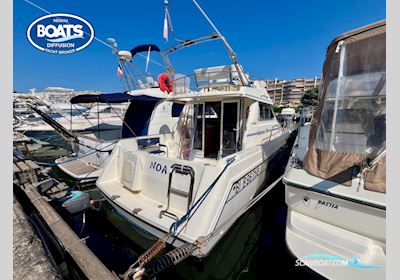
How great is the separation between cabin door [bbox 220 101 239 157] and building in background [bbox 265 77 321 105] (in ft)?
184

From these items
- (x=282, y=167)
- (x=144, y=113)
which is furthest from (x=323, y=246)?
(x=144, y=113)

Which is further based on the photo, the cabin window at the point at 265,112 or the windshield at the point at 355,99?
the cabin window at the point at 265,112

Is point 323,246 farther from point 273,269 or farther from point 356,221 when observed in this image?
point 273,269

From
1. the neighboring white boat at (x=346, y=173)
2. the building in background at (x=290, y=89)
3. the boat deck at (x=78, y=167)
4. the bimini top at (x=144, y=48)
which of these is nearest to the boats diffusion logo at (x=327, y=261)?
the neighboring white boat at (x=346, y=173)

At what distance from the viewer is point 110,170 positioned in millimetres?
4047

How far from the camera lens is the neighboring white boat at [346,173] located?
206cm

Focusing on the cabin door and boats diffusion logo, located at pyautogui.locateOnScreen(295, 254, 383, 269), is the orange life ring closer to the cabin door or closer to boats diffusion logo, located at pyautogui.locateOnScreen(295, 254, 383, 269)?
the cabin door

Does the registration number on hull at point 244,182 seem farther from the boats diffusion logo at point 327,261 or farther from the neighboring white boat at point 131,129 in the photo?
the neighboring white boat at point 131,129

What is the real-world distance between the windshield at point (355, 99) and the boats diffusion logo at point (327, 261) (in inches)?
50.4

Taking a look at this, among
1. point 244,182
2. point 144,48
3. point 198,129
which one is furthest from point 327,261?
point 144,48

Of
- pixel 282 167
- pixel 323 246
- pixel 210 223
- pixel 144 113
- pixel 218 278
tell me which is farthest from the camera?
pixel 144 113

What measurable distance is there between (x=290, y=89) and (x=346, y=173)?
2558 inches

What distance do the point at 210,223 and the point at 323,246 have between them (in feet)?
4.55

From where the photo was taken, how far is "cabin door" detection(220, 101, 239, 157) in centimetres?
462
